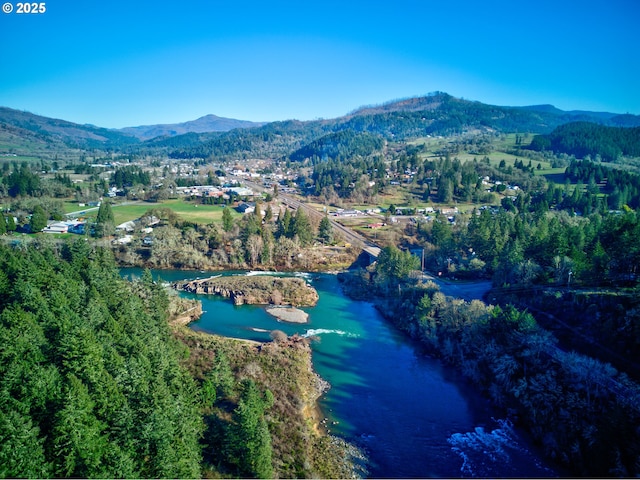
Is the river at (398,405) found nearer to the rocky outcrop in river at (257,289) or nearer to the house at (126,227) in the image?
the rocky outcrop in river at (257,289)

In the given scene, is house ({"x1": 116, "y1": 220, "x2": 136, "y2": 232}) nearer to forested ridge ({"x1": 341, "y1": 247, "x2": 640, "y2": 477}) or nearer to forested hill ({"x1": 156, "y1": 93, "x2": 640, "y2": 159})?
forested ridge ({"x1": 341, "y1": 247, "x2": 640, "y2": 477})

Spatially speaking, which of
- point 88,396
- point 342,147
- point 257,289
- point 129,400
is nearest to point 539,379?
point 129,400

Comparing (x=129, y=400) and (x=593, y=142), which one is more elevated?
(x=593, y=142)

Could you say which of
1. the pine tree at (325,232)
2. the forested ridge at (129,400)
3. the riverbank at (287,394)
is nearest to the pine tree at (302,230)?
the pine tree at (325,232)

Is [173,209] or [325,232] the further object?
[173,209]

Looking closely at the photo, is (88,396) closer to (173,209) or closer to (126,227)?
(126,227)

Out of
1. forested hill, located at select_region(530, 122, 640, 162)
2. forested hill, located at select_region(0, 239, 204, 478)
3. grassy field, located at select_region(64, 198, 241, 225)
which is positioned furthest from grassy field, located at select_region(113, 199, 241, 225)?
forested hill, located at select_region(530, 122, 640, 162)
